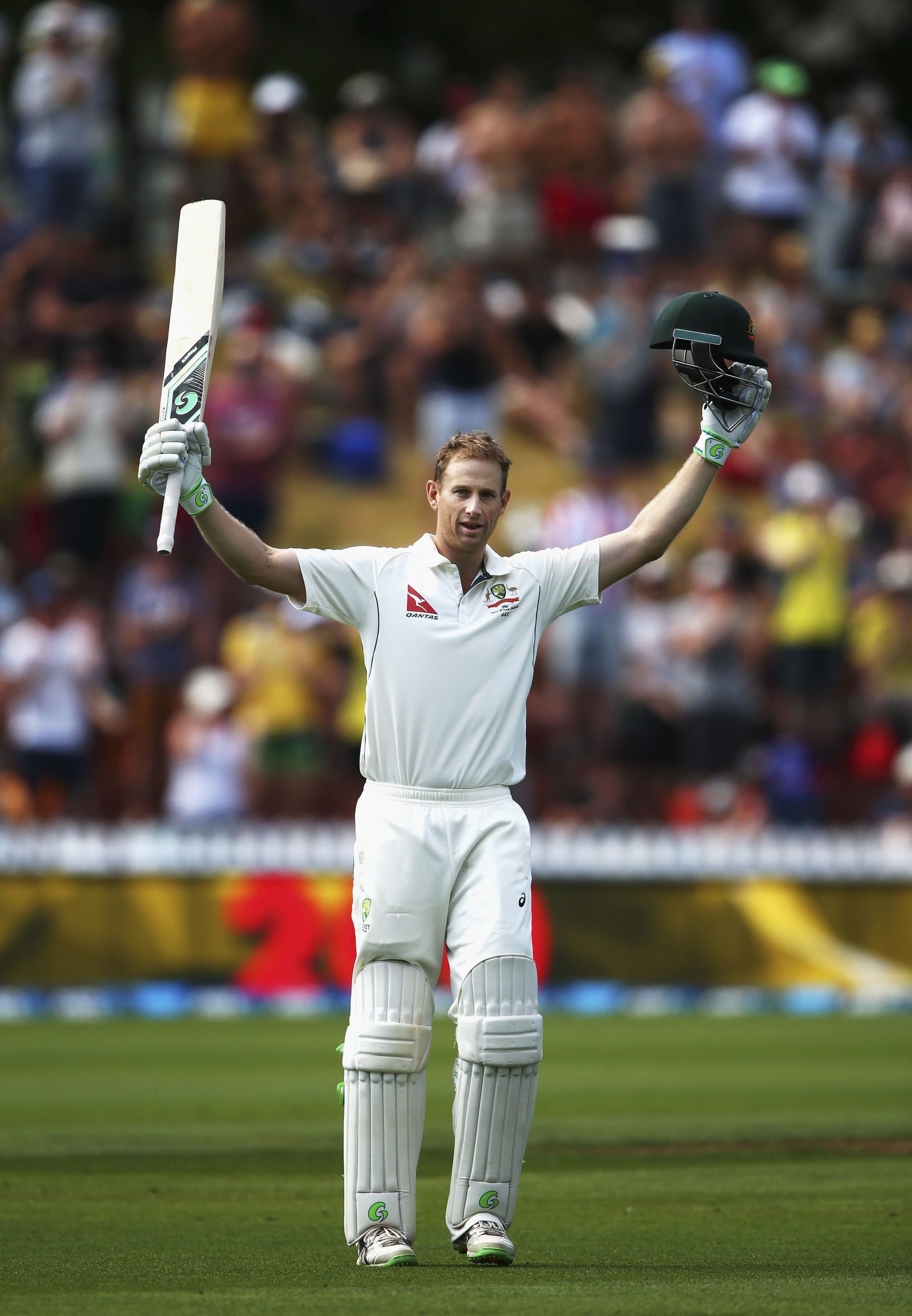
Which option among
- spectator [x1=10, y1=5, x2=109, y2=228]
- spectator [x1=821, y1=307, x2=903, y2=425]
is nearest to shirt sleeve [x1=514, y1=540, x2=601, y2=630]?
spectator [x1=821, y1=307, x2=903, y2=425]

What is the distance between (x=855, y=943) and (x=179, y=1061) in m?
5.32

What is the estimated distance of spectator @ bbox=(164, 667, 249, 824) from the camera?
1523 centimetres

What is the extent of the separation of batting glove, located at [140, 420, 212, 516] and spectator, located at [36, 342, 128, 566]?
10.7 metres

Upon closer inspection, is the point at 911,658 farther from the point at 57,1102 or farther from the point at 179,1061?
the point at 57,1102

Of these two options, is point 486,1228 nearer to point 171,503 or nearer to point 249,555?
point 249,555

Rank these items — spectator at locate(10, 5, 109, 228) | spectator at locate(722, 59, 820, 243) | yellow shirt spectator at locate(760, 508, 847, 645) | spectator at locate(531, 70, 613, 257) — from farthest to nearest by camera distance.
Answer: spectator at locate(531, 70, 613, 257) < spectator at locate(722, 59, 820, 243) < spectator at locate(10, 5, 109, 228) < yellow shirt spectator at locate(760, 508, 847, 645)

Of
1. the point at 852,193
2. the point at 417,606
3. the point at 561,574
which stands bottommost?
the point at 417,606

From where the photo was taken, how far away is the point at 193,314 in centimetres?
610

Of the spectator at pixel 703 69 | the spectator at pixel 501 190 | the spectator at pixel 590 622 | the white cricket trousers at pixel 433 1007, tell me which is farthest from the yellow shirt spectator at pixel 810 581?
the white cricket trousers at pixel 433 1007

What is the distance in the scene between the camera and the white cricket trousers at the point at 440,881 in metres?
5.72

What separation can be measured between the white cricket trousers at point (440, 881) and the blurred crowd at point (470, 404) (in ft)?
31.3

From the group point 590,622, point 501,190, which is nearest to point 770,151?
point 501,190

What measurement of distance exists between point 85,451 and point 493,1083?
37.0 feet

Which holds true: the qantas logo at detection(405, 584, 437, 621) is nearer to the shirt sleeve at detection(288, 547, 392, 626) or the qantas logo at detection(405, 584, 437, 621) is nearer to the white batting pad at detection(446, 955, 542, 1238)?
the shirt sleeve at detection(288, 547, 392, 626)
